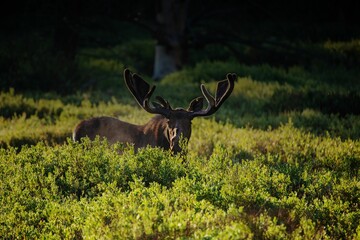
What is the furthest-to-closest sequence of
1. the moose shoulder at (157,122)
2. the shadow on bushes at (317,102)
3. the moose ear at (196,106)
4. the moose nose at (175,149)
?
1. the shadow on bushes at (317,102)
2. the moose ear at (196,106)
3. the moose shoulder at (157,122)
4. the moose nose at (175,149)

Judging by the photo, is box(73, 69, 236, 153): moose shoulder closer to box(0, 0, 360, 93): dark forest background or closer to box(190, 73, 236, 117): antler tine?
box(190, 73, 236, 117): antler tine

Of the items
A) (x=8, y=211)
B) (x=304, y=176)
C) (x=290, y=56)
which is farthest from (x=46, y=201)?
(x=290, y=56)

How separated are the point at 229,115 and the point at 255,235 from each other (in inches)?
298

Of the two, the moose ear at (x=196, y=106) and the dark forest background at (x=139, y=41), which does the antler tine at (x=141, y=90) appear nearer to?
the moose ear at (x=196, y=106)

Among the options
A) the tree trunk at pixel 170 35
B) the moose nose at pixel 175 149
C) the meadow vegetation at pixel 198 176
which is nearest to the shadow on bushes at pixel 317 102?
the meadow vegetation at pixel 198 176

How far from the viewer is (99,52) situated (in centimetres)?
2289

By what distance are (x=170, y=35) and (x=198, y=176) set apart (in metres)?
13.1

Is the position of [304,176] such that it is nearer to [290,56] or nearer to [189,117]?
[189,117]

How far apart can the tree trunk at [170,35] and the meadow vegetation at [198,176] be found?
19.1 feet

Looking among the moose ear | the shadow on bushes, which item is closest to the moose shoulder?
the moose ear

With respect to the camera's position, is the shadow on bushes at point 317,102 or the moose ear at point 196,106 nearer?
the moose ear at point 196,106

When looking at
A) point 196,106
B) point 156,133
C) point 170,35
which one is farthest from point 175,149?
point 170,35

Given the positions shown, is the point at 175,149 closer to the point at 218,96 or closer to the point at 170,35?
the point at 218,96

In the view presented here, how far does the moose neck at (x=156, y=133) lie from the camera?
8.55 m
